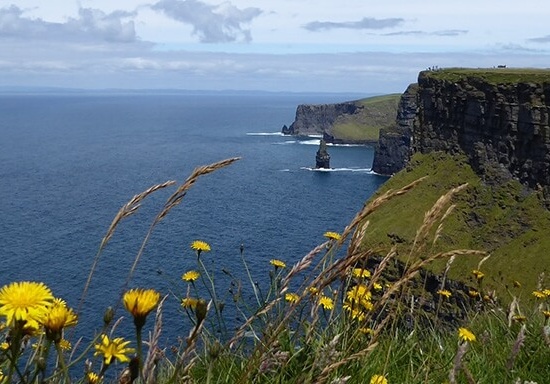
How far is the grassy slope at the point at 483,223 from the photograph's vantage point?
240 feet

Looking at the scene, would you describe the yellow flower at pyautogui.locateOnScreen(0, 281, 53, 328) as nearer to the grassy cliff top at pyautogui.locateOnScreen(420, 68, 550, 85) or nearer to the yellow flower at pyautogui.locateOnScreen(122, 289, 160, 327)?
the yellow flower at pyautogui.locateOnScreen(122, 289, 160, 327)

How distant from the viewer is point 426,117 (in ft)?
376

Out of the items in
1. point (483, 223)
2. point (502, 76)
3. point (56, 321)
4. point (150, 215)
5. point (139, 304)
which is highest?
point (139, 304)

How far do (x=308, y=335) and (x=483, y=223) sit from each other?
3524 inches

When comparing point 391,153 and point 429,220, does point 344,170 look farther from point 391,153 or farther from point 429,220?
point 429,220

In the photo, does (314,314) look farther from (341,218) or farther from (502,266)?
(341,218)

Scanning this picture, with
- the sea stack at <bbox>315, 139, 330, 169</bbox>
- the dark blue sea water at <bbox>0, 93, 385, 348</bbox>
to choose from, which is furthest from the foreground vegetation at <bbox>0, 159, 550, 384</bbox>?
the sea stack at <bbox>315, 139, 330, 169</bbox>

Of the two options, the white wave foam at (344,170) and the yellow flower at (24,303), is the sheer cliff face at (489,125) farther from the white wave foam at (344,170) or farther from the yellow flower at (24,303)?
the yellow flower at (24,303)

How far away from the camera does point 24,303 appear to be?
244 cm

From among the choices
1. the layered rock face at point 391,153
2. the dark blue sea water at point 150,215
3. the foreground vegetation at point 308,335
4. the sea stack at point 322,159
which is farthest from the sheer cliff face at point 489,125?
the foreground vegetation at point 308,335

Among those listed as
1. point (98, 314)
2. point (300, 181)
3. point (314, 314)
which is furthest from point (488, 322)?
point (300, 181)

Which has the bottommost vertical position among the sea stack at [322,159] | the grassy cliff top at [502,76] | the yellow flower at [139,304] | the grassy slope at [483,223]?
the sea stack at [322,159]

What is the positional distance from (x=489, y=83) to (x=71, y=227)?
63.0 metres

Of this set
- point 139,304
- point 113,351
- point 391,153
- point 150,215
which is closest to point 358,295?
point 113,351
